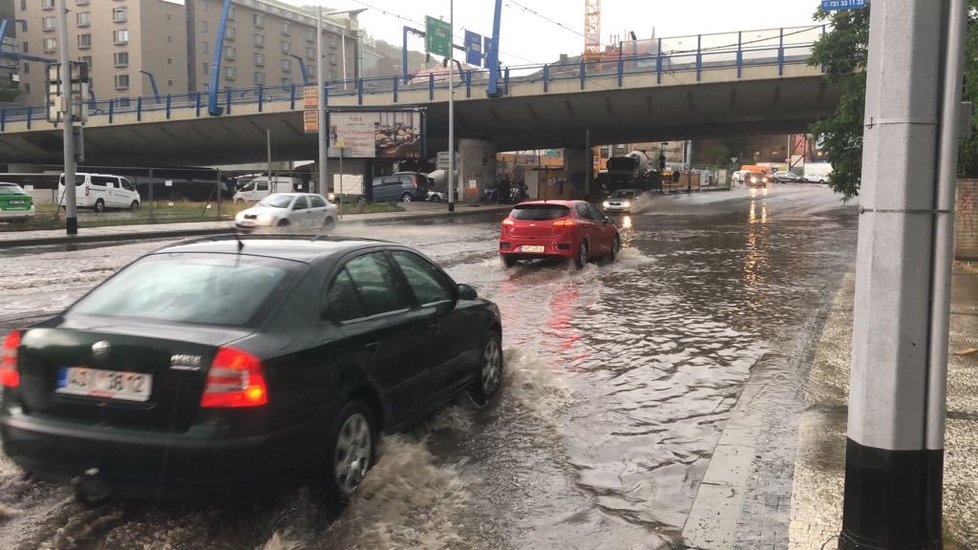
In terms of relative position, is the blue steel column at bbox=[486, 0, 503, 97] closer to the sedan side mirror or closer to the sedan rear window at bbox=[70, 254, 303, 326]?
the sedan side mirror

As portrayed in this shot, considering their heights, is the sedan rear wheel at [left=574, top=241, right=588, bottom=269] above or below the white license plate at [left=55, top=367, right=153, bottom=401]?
below

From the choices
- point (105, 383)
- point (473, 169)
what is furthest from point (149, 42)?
point (105, 383)

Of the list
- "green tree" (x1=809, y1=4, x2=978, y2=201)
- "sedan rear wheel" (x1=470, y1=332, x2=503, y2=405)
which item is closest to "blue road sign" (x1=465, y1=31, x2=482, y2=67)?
"green tree" (x1=809, y1=4, x2=978, y2=201)

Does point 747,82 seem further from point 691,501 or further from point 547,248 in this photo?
point 691,501

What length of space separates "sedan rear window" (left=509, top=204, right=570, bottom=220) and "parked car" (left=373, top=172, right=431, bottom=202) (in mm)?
36467

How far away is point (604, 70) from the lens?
40.7 metres

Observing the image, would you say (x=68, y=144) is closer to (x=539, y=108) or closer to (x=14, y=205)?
(x=14, y=205)

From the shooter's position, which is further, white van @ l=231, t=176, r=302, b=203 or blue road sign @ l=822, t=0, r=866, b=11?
white van @ l=231, t=176, r=302, b=203

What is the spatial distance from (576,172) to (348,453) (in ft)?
191

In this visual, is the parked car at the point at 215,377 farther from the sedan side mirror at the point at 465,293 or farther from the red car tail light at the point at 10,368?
the sedan side mirror at the point at 465,293

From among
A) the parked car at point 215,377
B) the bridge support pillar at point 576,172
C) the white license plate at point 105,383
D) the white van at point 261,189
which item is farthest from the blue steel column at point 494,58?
the white license plate at point 105,383

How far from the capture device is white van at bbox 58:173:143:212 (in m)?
35.6

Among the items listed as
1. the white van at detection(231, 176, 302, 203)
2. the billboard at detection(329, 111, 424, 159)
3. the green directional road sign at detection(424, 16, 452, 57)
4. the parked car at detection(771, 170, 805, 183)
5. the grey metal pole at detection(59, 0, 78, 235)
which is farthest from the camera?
the parked car at detection(771, 170, 805, 183)

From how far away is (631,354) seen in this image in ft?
27.5
